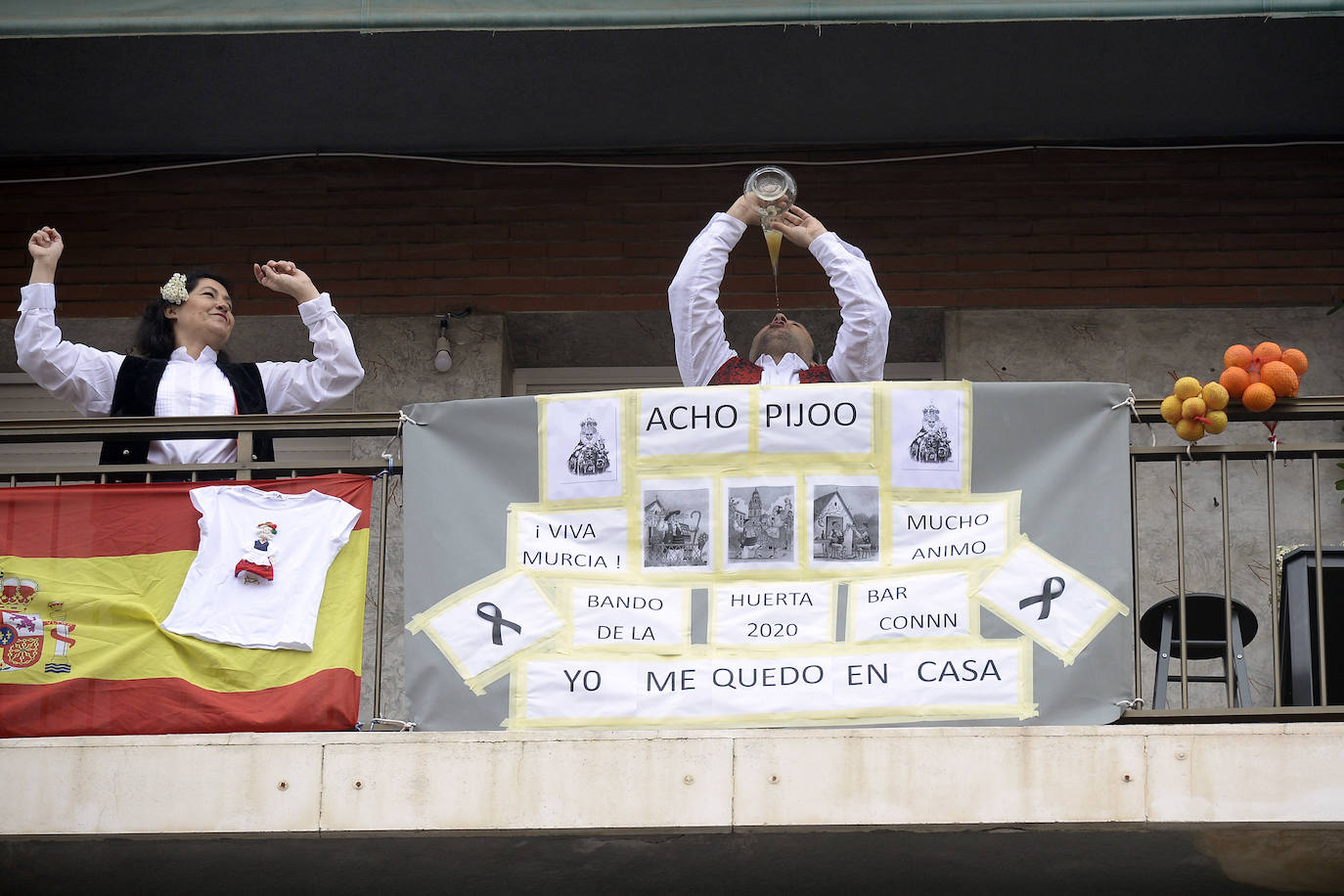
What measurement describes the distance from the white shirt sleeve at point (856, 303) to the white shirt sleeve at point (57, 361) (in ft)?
9.76

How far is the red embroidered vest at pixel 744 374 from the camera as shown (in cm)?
749

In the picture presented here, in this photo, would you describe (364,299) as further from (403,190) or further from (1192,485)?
(1192,485)

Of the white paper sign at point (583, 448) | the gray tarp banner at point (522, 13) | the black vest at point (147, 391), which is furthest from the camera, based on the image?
the gray tarp banner at point (522, 13)

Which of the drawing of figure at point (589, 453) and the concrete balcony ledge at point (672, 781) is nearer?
the concrete balcony ledge at point (672, 781)

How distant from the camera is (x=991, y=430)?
22.4 ft

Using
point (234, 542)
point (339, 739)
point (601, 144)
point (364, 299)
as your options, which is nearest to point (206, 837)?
point (339, 739)

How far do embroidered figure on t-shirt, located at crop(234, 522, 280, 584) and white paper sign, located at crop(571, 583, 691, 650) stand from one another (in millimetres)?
1148

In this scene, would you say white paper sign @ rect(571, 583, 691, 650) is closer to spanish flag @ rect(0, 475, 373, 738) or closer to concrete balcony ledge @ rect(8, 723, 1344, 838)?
concrete balcony ledge @ rect(8, 723, 1344, 838)

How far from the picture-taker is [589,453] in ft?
22.8

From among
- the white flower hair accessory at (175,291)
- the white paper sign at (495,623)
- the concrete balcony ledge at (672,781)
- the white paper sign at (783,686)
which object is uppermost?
the white flower hair accessory at (175,291)

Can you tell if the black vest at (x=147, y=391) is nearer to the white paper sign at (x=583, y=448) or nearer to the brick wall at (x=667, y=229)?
the white paper sign at (x=583, y=448)

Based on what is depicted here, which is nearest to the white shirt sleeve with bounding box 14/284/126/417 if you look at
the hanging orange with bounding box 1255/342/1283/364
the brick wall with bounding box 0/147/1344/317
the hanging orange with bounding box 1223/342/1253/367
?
the brick wall with bounding box 0/147/1344/317

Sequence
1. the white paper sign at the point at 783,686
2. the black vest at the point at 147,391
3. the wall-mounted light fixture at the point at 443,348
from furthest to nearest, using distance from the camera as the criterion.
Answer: the wall-mounted light fixture at the point at 443,348
the black vest at the point at 147,391
the white paper sign at the point at 783,686

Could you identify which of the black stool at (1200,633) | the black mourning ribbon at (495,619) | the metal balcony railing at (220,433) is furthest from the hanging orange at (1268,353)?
the metal balcony railing at (220,433)
